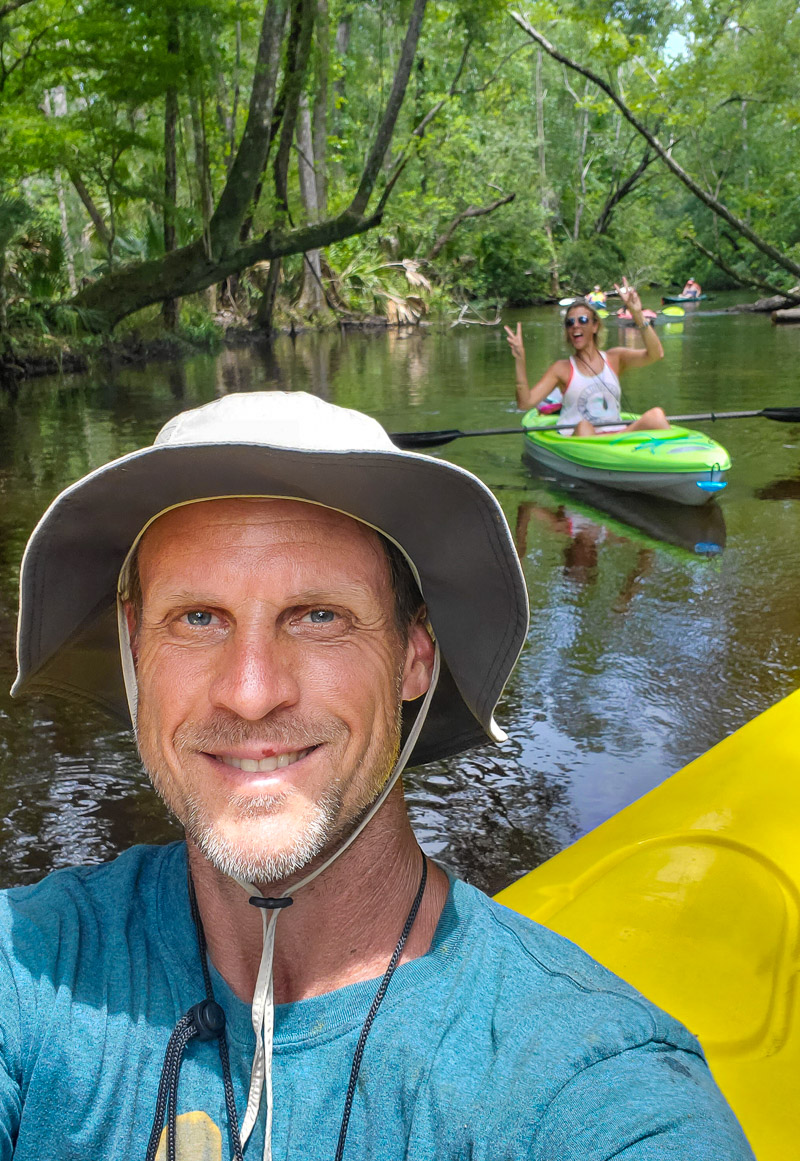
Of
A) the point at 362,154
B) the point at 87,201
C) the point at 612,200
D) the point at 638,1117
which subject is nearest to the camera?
the point at 638,1117

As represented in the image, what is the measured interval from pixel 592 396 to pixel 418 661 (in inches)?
292

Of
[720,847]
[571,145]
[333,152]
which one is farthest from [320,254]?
[720,847]

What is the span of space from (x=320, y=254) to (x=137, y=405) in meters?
13.8

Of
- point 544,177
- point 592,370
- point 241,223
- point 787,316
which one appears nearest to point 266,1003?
point 592,370

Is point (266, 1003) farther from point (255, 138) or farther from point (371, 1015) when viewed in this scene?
point (255, 138)

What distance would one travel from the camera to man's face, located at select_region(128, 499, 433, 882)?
99 centimetres

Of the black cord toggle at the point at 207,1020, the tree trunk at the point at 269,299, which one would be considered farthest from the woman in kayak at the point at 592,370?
the tree trunk at the point at 269,299

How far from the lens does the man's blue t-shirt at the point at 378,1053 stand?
2.81ft

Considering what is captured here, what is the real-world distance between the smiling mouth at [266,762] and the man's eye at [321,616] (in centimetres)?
13

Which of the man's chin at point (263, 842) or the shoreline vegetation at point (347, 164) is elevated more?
the shoreline vegetation at point (347, 164)

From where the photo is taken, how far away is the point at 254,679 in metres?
0.98

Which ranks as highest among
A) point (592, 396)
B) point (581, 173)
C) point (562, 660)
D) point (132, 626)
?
point (581, 173)

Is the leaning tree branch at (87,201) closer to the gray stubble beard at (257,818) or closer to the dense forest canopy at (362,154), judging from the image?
the dense forest canopy at (362,154)

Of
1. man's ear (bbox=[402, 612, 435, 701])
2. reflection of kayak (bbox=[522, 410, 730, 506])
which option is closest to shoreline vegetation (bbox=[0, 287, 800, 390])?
reflection of kayak (bbox=[522, 410, 730, 506])
